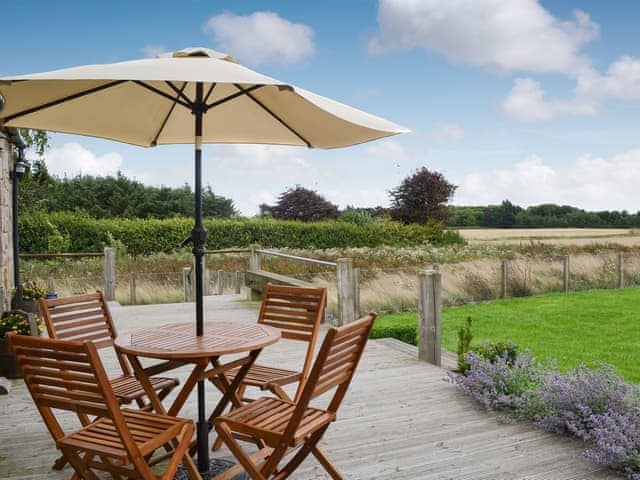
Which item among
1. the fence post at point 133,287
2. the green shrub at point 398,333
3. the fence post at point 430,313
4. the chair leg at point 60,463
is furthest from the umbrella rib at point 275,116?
the fence post at point 133,287

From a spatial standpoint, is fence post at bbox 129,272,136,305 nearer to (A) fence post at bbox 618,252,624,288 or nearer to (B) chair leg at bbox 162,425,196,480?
(B) chair leg at bbox 162,425,196,480

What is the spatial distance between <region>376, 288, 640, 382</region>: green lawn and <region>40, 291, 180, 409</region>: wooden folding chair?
4.92m

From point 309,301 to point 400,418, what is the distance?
3.31ft

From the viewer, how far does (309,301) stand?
407 centimetres

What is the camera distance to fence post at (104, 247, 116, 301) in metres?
10.3

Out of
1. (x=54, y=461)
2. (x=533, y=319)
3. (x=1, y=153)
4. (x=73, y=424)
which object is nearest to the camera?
(x=54, y=461)

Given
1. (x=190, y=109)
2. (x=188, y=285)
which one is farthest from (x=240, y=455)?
(x=188, y=285)

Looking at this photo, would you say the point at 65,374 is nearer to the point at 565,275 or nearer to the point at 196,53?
the point at 196,53

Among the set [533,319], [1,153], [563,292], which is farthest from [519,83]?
[1,153]

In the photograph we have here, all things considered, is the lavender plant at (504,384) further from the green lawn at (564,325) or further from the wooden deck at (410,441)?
the green lawn at (564,325)

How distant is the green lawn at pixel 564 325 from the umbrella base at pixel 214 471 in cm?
464

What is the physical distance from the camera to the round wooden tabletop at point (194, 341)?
2760mm

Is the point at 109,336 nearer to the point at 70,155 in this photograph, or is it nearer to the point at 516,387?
the point at 516,387

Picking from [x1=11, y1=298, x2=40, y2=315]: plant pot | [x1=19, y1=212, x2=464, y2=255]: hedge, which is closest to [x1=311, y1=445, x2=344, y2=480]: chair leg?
[x1=11, y1=298, x2=40, y2=315]: plant pot
